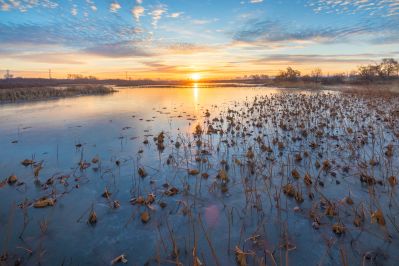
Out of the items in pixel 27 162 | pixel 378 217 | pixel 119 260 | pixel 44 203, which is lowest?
pixel 119 260

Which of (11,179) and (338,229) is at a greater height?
(11,179)

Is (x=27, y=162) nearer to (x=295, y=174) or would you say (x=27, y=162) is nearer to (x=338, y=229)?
(x=295, y=174)

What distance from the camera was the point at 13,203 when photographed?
6051 millimetres

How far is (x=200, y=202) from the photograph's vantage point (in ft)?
19.9

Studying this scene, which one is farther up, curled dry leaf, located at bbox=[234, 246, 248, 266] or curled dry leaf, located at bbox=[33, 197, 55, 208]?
curled dry leaf, located at bbox=[33, 197, 55, 208]

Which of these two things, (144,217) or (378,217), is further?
(144,217)

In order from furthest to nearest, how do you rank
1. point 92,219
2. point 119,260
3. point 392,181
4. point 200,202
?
point 392,181
point 200,202
point 92,219
point 119,260

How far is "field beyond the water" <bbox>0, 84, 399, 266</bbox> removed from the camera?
444 cm

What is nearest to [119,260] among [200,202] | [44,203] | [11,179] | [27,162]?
[200,202]

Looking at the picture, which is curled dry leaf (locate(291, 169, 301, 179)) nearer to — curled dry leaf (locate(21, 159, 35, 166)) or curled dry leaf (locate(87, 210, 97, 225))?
A: curled dry leaf (locate(87, 210, 97, 225))

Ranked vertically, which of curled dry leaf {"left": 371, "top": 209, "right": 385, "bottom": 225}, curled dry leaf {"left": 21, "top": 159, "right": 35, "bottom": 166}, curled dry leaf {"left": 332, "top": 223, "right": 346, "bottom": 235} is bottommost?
curled dry leaf {"left": 332, "top": 223, "right": 346, "bottom": 235}

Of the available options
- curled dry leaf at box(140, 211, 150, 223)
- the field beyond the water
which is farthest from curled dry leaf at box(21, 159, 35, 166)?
curled dry leaf at box(140, 211, 150, 223)

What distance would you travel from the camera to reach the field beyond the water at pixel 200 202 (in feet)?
14.6

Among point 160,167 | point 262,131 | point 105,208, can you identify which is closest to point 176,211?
point 105,208
